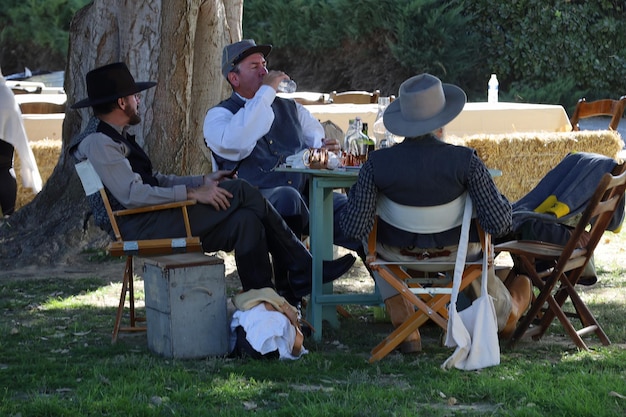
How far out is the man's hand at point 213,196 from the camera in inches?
213

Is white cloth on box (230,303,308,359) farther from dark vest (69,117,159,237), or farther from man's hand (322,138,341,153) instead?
man's hand (322,138,341,153)

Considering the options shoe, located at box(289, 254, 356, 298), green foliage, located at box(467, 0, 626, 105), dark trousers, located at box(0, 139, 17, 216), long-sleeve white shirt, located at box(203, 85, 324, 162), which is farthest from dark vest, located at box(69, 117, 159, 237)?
green foliage, located at box(467, 0, 626, 105)

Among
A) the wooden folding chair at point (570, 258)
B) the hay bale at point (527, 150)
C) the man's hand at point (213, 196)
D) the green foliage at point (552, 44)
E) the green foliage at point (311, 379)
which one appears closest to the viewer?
the green foliage at point (311, 379)

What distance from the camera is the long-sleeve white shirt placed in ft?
19.9

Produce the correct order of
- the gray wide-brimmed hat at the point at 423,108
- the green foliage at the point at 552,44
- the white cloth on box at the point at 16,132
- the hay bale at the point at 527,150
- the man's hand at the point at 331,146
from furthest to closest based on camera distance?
the green foliage at the point at 552,44
the hay bale at the point at 527,150
the white cloth on box at the point at 16,132
the man's hand at the point at 331,146
the gray wide-brimmed hat at the point at 423,108

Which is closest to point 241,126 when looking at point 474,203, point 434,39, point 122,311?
point 122,311

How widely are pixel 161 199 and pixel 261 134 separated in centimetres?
96

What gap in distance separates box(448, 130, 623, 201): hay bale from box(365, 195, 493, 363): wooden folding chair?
476 cm

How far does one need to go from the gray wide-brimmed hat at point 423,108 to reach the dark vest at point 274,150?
1.30 m

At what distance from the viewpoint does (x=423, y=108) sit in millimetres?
4867

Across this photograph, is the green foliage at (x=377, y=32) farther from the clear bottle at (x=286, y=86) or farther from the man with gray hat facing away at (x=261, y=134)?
the clear bottle at (x=286, y=86)

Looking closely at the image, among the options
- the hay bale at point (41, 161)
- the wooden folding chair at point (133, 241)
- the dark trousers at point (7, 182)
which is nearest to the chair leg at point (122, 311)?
the wooden folding chair at point (133, 241)

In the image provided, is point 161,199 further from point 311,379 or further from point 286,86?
point 311,379

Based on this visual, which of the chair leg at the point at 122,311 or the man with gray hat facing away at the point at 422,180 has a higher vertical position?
the man with gray hat facing away at the point at 422,180
